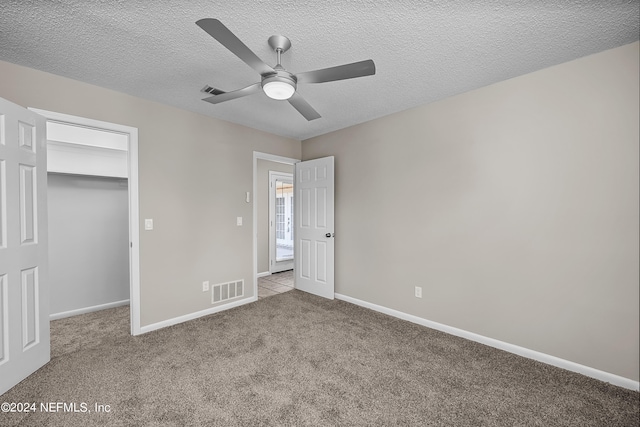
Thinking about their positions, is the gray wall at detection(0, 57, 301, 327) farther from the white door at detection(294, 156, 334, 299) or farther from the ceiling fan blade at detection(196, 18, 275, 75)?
the ceiling fan blade at detection(196, 18, 275, 75)

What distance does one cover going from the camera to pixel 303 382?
2.01 m

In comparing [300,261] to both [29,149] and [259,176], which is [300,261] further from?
[29,149]

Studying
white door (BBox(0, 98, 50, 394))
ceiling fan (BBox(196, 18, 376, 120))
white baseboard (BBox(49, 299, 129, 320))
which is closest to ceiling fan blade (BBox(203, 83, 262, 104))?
ceiling fan (BBox(196, 18, 376, 120))

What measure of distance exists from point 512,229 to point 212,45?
2822mm

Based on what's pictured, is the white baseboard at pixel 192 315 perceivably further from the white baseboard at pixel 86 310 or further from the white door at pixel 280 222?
the white door at pixel 280 222

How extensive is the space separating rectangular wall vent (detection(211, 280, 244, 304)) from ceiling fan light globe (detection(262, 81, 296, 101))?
256 centimetres

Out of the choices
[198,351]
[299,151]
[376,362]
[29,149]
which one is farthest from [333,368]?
[299,151]

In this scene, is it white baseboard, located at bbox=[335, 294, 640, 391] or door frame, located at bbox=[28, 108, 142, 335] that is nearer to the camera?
white baseboard, located at bbox=[335, 294, 640, 391]

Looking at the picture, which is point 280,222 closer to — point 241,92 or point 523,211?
point 241,92

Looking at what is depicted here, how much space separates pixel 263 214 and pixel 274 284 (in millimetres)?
1380

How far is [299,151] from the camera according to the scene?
445cm

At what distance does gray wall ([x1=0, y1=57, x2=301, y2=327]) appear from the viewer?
248 centimetres

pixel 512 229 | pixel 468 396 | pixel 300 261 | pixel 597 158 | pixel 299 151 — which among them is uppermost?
pixel 299 151

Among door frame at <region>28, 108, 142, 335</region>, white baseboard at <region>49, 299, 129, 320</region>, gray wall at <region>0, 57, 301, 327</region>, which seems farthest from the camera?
white baseboard at <region>49, 299, 129, 320</region>
